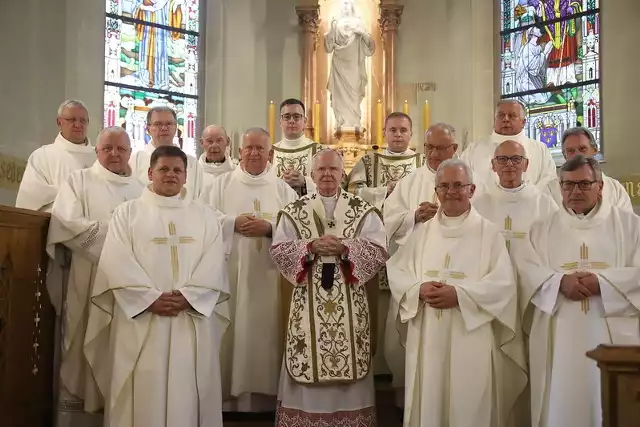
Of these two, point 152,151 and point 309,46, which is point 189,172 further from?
point 309,46

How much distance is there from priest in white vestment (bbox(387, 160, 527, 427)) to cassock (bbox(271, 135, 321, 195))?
2.58 meters

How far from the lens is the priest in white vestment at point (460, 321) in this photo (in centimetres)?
515

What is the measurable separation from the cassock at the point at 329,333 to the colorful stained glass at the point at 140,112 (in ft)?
18.5

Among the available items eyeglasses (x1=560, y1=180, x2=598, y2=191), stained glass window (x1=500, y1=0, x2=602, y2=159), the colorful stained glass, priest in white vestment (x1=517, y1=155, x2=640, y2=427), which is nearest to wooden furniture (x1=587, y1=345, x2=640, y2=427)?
priest in white vestment (x1=517, y1=155, x2=640, y2=427)

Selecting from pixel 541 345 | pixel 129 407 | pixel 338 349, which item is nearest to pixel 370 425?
pixel 338 349

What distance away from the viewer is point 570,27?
11.0 m

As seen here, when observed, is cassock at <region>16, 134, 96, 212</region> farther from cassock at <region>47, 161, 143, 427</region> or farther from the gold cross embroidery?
the gold cross embroidery

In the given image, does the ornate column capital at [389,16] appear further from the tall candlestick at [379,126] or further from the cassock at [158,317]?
the cassock at [158,317]

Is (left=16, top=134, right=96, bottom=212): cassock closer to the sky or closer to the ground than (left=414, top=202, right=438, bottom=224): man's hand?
closer to the sky

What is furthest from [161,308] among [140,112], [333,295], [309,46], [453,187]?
[309,46]

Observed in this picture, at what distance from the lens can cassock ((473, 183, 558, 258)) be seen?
602cm

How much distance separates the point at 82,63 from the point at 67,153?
13.6ft

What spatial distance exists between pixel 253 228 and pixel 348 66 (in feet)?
17.4

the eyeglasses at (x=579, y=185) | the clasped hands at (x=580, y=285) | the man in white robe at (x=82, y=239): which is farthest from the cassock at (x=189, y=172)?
the clasped hands at (x=580, y=285)
